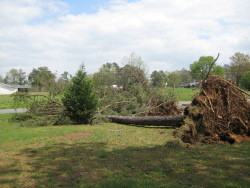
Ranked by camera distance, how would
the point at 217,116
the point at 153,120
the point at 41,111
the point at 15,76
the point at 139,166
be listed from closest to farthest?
the point at 139,166
the point at 217,116
the point at 153,120
the point at 41,111
the point at 15,76

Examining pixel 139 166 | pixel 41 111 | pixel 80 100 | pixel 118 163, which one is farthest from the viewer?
pixel 41 111

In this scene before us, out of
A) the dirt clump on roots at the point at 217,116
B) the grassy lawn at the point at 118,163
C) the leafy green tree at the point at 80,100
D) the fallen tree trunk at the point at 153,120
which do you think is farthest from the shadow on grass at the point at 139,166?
the leafy green tree at the point at 80,100

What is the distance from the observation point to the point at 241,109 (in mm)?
8711

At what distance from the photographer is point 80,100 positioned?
1211 centimetres

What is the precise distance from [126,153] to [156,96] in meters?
8.55

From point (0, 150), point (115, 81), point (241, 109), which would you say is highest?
point (115, 81)

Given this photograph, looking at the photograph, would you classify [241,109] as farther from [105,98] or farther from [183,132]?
[105,98]

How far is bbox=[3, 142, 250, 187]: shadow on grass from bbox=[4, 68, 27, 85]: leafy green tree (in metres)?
87.5

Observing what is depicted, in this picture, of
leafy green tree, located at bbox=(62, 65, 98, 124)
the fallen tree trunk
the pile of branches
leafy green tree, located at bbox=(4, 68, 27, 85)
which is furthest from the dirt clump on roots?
leafy green tree, located at bbox=(4, 68, 27, 85)

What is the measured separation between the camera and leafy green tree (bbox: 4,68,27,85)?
290 feet

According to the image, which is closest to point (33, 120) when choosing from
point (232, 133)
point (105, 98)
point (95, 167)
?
point (105, 98)

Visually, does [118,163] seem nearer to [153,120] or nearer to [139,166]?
[139,166]

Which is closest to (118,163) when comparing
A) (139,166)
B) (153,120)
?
(139,166)

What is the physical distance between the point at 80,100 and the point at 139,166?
23.8 ft
